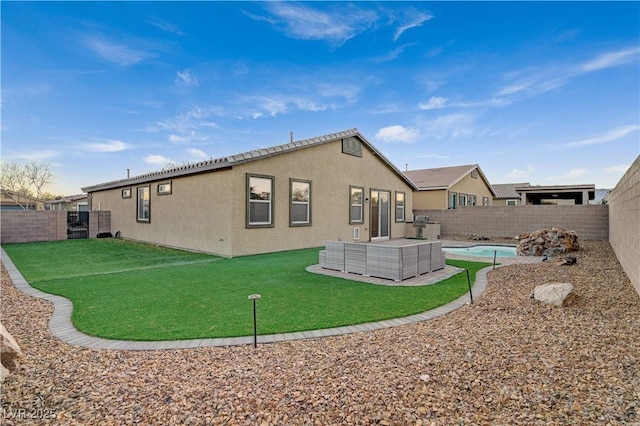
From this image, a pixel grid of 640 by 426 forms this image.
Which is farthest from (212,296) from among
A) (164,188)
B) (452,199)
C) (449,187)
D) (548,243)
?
(452,199)

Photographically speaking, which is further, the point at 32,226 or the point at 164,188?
the point at 32,226

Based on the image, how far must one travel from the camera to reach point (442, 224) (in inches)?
755

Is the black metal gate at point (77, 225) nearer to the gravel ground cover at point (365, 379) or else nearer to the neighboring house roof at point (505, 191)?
the gravel ground cover at point (365, 379)

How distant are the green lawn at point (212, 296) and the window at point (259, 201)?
5.55 feet

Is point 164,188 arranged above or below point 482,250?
above

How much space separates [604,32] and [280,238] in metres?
12.0

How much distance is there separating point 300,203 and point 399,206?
753 cm

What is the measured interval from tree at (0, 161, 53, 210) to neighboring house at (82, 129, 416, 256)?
1065 inches

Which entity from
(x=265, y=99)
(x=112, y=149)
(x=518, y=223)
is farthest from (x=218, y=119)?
(x=518, y=223)

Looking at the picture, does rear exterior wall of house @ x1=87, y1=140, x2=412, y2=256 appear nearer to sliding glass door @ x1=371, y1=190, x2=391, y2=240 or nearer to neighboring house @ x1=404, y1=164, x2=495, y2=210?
sliding glass door @ x1=371, y1=190, x2=391, y2=240

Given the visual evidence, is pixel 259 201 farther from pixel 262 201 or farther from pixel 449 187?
pixel 449 187

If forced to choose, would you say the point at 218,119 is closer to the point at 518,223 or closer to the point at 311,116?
the point at 311,116

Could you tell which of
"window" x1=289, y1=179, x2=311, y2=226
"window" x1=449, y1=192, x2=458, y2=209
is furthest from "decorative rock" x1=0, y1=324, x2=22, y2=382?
"window" x1=449, y1=192, x2=458, y2=209

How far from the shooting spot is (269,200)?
37.0ft
